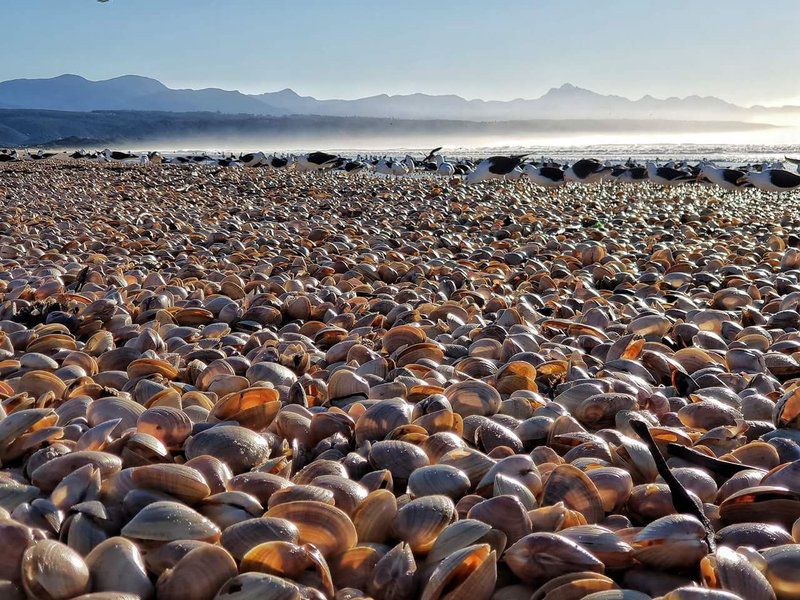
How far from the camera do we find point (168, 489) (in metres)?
1.89

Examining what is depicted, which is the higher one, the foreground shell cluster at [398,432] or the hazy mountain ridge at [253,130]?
the hazy mountain ridge at [253,130]

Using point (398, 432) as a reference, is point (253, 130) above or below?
above

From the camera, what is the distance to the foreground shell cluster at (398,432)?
1.62m

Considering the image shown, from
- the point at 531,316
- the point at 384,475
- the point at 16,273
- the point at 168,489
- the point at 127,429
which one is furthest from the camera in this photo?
the point at 16,273

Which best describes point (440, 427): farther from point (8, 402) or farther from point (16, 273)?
point (16, 273)

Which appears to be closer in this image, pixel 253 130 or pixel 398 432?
pixel 398 432

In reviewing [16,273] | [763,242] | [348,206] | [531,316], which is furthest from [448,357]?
[348,206]

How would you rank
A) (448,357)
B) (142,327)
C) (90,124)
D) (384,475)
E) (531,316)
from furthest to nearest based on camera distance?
(90,124) < (531,316) < (142,327) < (448,357) < (384,475)

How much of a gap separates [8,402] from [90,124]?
13721cm

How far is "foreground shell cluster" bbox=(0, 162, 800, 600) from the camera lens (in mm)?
1619

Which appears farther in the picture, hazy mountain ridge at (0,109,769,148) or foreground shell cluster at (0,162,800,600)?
hazy mountain ridge at (0,109,769,148)

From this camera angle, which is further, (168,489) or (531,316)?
(531,316)

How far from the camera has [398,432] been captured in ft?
7.89

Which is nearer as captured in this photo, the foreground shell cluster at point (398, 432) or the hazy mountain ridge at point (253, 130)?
the foreground shell cluster at point (398, 432)
